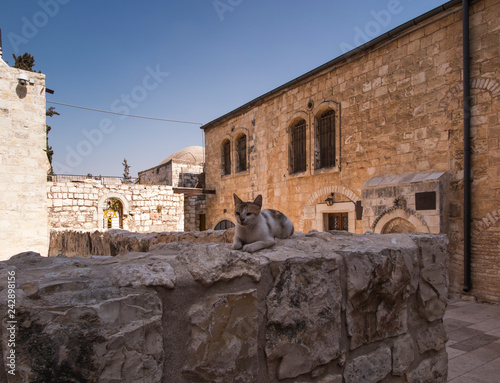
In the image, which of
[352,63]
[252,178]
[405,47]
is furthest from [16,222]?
[405,47]

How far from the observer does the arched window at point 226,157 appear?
1477 cm

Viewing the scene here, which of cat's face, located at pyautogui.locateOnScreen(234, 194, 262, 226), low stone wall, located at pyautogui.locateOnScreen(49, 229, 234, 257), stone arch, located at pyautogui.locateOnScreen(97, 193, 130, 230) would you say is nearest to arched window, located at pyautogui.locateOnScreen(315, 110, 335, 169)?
low stone wall, located at pyautogui.locateOnScreen(49, 229, 234, 257)

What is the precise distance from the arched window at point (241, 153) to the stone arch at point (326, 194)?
14.4 ft

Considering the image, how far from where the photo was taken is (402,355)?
6.00ft

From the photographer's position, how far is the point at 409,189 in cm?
676

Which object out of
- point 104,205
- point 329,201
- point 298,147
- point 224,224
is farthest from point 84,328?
point 224,224

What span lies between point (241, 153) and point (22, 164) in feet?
25.7

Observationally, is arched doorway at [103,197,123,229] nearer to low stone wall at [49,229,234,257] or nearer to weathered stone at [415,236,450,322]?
low stone wall at [49,229,234,257]

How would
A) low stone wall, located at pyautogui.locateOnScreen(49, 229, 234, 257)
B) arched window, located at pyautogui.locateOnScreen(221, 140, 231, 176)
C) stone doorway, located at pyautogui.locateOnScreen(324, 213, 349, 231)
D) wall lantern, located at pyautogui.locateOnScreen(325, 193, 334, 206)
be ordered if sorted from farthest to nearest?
arched window, located at pyautogui.locateOnScreen(221, 140, 231, 176), wall lantern, located at pyautogui.locateOnScreen(325, 193, 334, 206), stone doorway, located at pyautogui.locateOnScreen(324, 213, 349, 231), low stone wall, located at pyautogui.locateOnScreen(49, 229, 234, 257)

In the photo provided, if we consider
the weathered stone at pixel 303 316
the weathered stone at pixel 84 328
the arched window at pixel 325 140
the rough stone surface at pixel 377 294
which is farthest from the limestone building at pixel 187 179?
the weathered stone at pixel 84 328

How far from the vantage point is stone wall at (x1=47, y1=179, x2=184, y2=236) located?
460 inches

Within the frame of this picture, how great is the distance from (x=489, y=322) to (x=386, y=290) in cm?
458

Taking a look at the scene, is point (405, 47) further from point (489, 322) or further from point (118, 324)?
point (118, 324)

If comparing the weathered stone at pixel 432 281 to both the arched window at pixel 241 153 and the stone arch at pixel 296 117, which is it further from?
the arched window at pixel 241 153
